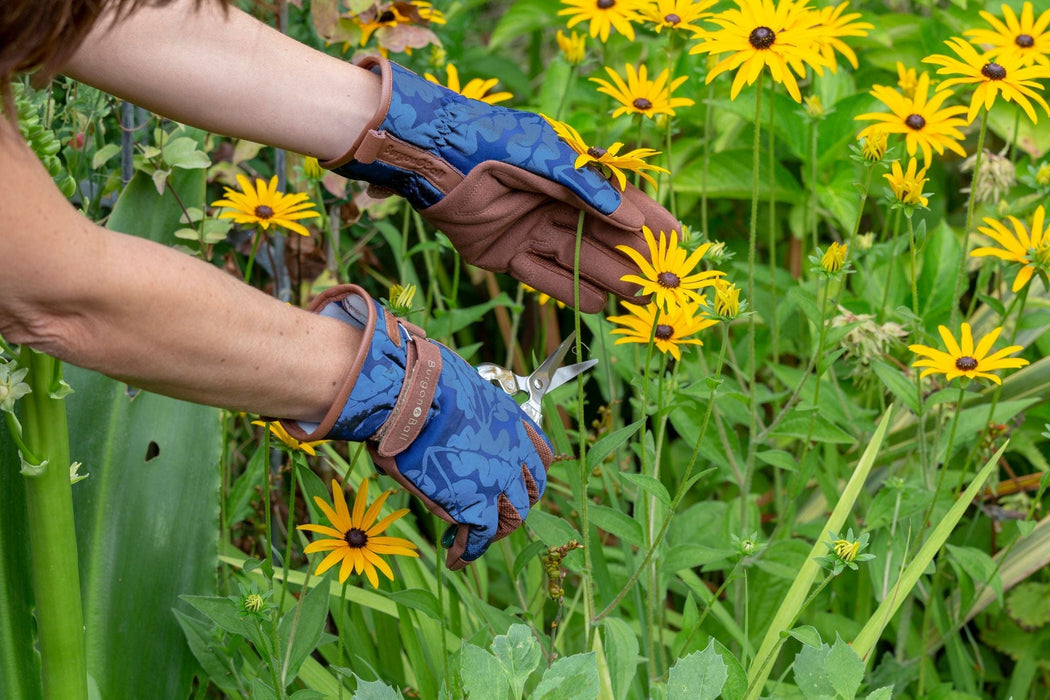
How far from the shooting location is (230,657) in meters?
1.14

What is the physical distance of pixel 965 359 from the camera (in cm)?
106

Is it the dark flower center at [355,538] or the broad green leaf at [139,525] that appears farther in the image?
the broad green leaf at [139,525]

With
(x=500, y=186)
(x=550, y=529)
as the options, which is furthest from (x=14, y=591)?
(x=500, y=186)

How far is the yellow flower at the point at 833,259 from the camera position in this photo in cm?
108

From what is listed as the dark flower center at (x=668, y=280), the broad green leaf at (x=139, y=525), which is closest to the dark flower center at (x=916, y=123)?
the dark flower center at (x=668, y=280)

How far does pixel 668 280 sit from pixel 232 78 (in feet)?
1.59

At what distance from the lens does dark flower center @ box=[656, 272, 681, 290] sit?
1.01m

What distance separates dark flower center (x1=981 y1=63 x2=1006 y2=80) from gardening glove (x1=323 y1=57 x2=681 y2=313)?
34 cm

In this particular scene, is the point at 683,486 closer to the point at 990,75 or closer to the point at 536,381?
the point at 536,381

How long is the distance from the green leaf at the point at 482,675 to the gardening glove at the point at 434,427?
0.55 ft

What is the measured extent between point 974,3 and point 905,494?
1093mm

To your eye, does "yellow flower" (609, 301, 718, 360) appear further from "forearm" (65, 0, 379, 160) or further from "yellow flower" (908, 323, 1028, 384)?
"forearm" (65, 0, 379, 160)

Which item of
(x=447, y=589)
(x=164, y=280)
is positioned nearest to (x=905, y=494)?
(x=447, y=589)

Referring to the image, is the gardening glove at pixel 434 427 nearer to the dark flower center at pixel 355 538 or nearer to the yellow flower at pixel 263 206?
the dark flower center at pixel 355 538
